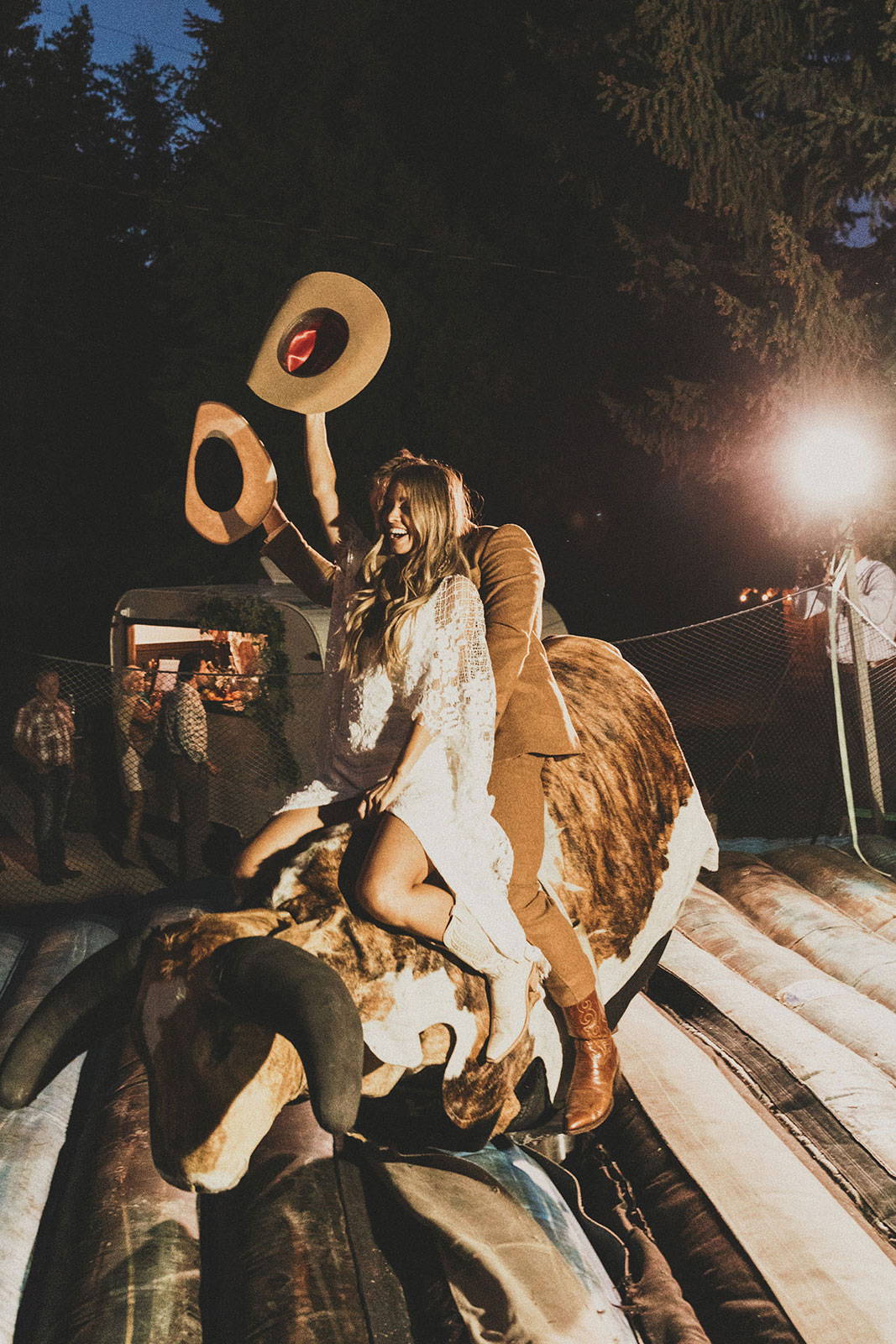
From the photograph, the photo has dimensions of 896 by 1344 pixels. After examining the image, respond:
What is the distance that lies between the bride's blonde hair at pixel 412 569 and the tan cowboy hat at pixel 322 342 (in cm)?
50

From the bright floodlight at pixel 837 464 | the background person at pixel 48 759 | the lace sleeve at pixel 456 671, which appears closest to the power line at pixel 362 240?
the bright floodlight at pixel 837 464

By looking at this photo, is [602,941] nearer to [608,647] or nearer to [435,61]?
[608,647]

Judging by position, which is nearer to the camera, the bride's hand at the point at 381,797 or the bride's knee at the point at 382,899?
the bride's knee at the point at 382,899

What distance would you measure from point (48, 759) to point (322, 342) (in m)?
5.22

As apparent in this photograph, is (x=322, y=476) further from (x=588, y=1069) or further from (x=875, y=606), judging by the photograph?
(x=875, y=606)

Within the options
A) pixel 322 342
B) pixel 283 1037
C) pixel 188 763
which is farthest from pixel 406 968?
pixel 188 763

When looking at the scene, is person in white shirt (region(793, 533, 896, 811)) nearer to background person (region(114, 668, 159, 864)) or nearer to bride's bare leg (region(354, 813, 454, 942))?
bride's bare leg (region(354, 813, 454, 942))

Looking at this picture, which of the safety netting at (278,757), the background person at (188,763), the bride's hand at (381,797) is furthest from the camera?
the safety netting at (278,757)

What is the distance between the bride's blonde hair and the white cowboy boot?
0.67 meters

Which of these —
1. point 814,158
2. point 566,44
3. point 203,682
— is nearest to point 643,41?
point 566,44

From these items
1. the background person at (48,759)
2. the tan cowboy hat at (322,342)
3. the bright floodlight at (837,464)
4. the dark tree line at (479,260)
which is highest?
the dark tree line at (479,260)

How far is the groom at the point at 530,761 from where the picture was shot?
9.12 feet

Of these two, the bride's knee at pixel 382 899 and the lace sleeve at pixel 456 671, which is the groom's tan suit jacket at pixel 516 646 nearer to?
the lace sleeve at pixel 456 671

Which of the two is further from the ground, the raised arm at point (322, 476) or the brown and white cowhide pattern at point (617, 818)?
the raised arm at point (322, 476)
